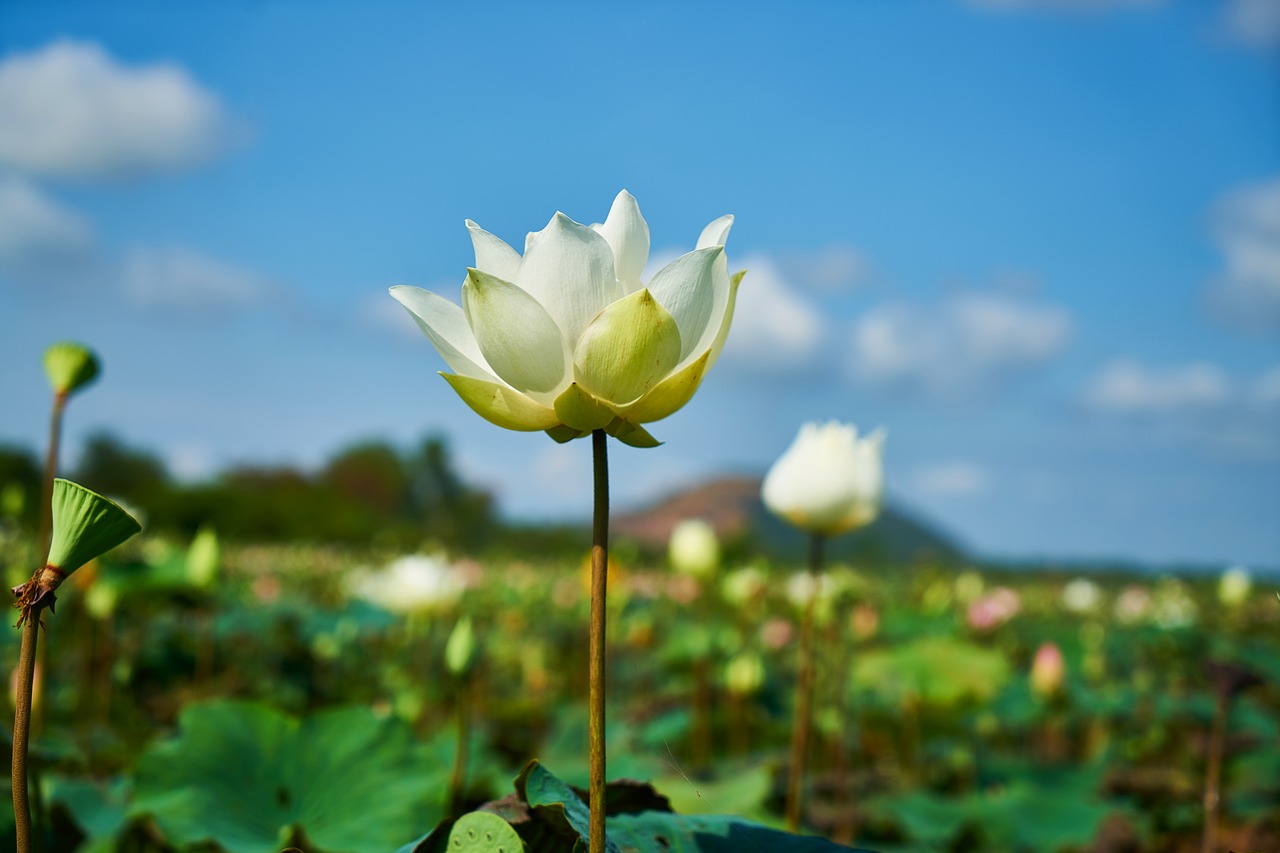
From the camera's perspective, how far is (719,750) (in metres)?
3.37

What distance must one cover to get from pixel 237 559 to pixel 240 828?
7944mm

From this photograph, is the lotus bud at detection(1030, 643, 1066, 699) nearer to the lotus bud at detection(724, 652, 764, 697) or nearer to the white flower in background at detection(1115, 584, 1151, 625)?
the lotus bud at detection(724, 652, 764, 697)

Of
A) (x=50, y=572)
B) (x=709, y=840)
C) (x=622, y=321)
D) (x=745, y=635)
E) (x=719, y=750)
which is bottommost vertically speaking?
(x=719, y=750)

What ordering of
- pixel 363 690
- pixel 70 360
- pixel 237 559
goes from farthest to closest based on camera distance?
pixel 237 559
pixel 363 690
pixel 70 360

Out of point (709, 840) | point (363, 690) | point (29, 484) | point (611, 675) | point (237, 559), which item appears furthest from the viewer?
point (29, 484)

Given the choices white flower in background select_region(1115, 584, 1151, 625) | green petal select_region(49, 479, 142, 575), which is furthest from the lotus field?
white flower in background select_region(1115, 584, 1151, 625)

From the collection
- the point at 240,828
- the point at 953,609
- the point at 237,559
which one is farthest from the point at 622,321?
the point at 237,559

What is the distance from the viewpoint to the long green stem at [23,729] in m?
0.58

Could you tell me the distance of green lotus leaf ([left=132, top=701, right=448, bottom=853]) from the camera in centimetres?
111

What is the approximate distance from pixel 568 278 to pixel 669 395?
104mm

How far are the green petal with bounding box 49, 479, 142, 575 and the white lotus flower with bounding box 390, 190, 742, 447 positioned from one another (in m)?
0.22

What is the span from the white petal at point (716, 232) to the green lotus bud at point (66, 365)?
27.7 inches

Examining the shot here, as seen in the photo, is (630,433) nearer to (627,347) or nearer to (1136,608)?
(627,347)

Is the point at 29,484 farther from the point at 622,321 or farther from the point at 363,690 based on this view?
the point at 622,321
